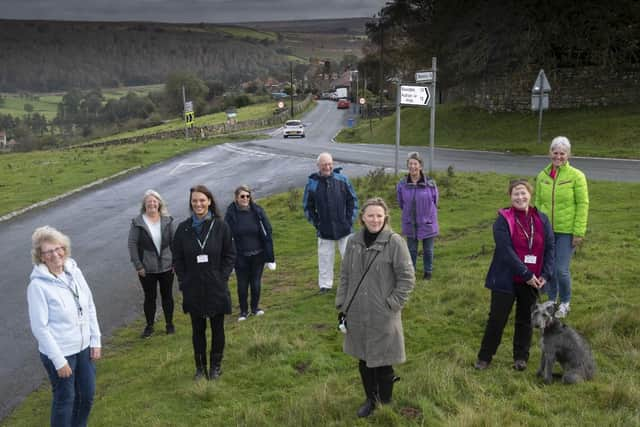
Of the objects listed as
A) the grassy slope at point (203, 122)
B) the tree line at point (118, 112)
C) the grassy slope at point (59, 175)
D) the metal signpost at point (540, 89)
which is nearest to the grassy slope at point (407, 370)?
the grassy slope at point (59, 175)

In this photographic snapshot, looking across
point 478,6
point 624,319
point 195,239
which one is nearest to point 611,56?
point 478,6

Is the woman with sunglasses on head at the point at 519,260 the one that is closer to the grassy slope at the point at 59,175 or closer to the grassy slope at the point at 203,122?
the grassy slope at the point at 59,175

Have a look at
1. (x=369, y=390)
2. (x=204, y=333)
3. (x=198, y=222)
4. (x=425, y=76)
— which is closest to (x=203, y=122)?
(x=425, y=76)

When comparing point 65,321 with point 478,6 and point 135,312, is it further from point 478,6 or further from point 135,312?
point 478,6

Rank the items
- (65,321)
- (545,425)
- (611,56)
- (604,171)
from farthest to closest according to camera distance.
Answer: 1. (611,56)
2. (604,171)
3. (65,321)
4. (545,425)

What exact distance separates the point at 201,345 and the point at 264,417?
1365mm

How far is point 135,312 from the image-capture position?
901cm

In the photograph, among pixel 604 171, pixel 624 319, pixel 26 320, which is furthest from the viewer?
pixel 604 171

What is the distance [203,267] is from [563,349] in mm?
3342

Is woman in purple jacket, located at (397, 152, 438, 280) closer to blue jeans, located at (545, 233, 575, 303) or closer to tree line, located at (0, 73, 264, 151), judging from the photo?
blue jeans, located at (545, 233, 575, 303)

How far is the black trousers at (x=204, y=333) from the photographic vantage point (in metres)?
5.73

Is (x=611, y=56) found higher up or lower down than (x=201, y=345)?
higher up

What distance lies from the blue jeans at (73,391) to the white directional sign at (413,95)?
36.3ft

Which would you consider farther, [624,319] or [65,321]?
[624,319]
